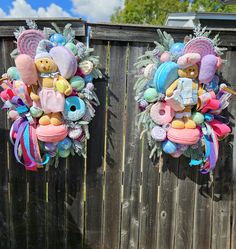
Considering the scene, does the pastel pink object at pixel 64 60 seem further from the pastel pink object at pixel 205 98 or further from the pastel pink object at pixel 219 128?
the pastel pink object at pixel 219 128

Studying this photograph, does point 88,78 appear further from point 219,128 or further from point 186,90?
point 219,128

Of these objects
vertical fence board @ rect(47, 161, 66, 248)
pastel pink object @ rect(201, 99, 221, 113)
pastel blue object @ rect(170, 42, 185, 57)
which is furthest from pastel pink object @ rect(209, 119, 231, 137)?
vertical fence board @ rect(47, 161, 66, 248)

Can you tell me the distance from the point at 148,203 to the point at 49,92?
980 mm

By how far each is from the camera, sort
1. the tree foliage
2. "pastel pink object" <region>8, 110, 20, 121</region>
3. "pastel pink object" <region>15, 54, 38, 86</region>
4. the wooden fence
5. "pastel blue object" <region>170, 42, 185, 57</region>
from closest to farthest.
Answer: "pastel pink object" <region>15, 54, 38, 86</region>
"pastel blue object" <region>170, 42, 185, 57</region>
"pastel pink object" <region>8, 110, 20, 121</region>
the wooden fence
the tree foliage

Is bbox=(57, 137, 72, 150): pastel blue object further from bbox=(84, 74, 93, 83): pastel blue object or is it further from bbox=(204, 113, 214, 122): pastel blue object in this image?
bbox=(204, 113, 214, 122): pastel blue object

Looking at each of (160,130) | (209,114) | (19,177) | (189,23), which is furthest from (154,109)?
(189,23)

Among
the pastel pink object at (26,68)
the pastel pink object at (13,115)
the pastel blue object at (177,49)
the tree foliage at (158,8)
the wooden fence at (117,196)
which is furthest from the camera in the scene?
the tree foliage at (158,8)

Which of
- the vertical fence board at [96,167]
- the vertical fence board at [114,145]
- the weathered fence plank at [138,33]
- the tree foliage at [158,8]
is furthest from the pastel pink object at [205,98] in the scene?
the tree foliage at [158,8]

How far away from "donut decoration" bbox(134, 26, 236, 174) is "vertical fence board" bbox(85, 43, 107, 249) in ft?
0.75

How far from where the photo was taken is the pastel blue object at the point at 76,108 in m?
1.73

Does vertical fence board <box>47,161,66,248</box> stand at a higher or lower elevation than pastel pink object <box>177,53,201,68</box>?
lower

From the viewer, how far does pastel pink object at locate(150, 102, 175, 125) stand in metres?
1.75

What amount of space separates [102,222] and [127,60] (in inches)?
42.6

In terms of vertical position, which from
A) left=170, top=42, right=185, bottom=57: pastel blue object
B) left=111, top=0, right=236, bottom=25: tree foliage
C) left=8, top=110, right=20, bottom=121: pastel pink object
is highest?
left=111, top=0, right=236, bottom=25: tree foliage
